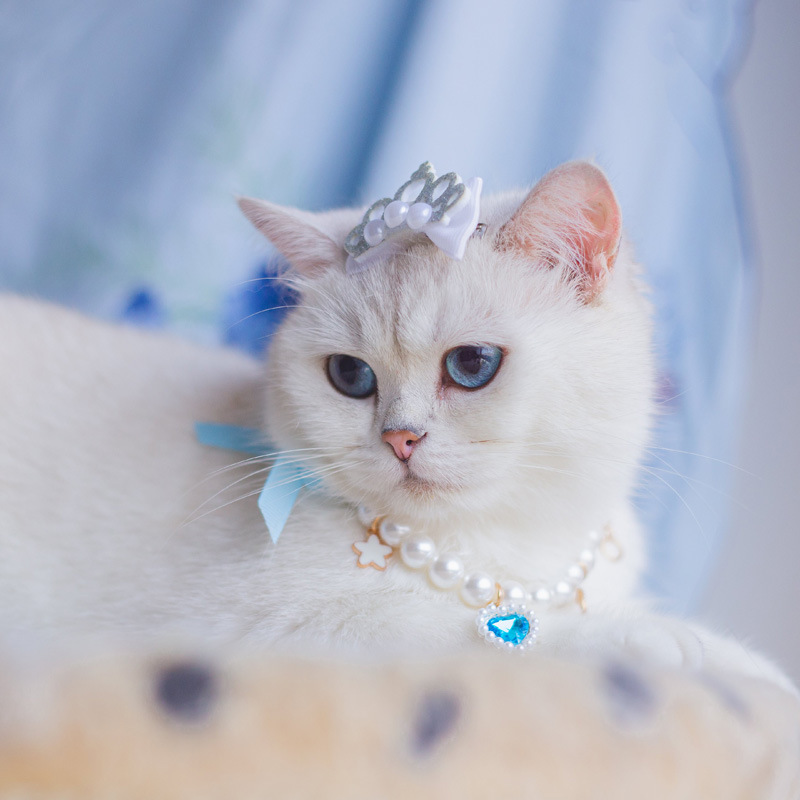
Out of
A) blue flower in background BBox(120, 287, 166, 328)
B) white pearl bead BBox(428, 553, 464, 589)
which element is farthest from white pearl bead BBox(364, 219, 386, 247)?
blue flower in background BBox(120, 287, 166, 328)

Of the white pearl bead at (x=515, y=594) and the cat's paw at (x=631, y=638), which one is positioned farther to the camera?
the white pearl bead at (x=515, y=594)

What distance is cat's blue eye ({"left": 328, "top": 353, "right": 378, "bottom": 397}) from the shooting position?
2.76 feet

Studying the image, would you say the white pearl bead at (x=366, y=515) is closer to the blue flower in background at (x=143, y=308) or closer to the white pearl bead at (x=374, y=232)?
the white pearl bead at (x=374, y=232)

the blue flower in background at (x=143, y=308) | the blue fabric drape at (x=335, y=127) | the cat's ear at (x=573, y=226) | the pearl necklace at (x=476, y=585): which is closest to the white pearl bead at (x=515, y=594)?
the pearl necklace at (x=476, y=585)

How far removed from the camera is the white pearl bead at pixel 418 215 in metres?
0.74

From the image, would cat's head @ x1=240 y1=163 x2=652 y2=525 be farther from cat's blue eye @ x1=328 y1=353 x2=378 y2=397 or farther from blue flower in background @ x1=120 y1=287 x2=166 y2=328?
blue flower in background @ x1=120 y1=287 x2=166 y2=328

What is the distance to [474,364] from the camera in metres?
0.77

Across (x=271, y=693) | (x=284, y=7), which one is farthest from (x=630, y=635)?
(x=284, y=7)

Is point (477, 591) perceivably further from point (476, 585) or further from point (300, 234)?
point (300, 234)

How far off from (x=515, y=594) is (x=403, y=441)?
22 centimetres

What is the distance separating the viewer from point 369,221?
81 cm

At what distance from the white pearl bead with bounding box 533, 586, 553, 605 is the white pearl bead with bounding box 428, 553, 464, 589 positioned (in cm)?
9

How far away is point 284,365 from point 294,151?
0.85 meters

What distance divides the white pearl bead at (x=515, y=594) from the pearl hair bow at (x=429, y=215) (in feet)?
1.22
